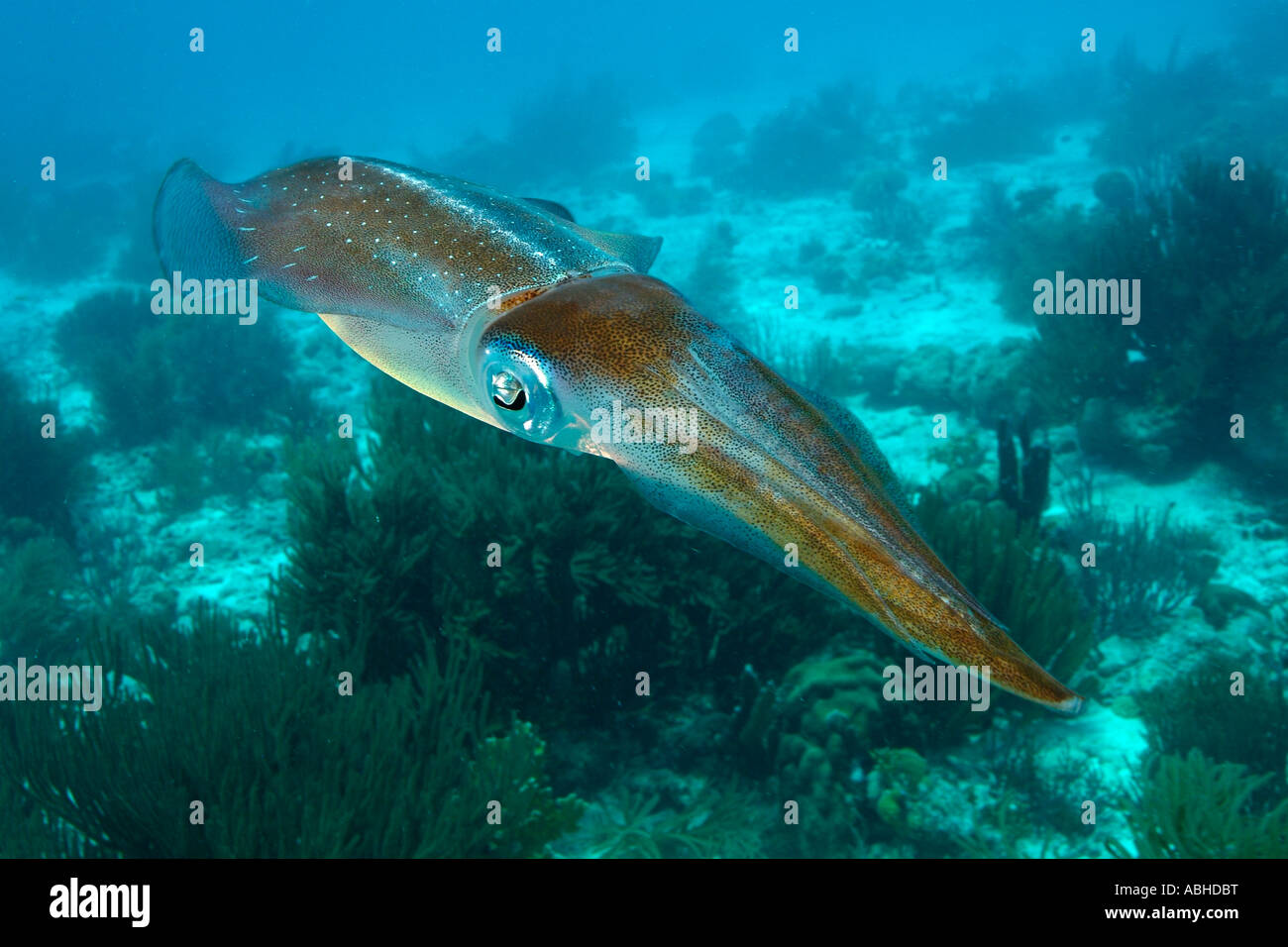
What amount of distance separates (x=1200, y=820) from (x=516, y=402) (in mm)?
3916

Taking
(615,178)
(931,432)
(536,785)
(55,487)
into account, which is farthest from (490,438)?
(615,178)

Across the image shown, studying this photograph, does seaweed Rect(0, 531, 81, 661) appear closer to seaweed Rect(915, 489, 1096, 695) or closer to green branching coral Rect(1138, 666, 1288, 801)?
seaweed Rect(915, 489, 1096, 695)

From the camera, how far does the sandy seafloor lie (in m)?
4.76

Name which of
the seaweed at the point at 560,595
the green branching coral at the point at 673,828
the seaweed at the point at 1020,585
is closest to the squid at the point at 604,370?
the seaweed at the point at 560,595

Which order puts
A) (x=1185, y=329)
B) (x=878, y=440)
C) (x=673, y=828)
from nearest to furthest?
(x=673, y=828) → (x=1185, y=329) → (x=878, y=440)

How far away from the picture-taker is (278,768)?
333 cm

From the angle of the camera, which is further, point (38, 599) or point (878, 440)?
point (878, 440)

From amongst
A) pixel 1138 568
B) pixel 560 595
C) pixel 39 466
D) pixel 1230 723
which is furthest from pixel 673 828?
pixel 39 466

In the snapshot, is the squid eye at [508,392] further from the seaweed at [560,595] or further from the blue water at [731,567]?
the seaweed at [560,595]

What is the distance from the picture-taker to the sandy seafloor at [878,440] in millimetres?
4758

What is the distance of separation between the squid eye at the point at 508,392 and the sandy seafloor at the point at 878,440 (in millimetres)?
3968

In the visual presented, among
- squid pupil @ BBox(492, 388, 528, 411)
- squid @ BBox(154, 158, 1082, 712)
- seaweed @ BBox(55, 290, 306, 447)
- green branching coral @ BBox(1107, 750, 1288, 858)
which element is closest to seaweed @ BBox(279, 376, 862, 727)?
green branching coral @ BBox(1107, 750, 1288, 858)

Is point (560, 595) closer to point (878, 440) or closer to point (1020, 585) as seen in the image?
point (1020, 585)

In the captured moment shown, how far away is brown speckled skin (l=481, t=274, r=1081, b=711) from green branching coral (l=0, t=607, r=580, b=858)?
2.67 m
